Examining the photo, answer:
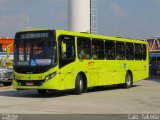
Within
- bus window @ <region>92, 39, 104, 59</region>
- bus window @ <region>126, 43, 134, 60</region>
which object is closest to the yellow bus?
bus window @ <region>92, 39, 104, 59</region>

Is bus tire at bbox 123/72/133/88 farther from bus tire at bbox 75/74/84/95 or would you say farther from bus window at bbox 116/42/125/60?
bus tire at bbox 75/74/84/95

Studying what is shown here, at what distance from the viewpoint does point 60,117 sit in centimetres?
1348

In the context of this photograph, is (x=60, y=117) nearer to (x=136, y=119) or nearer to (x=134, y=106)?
(x=136, y=119)

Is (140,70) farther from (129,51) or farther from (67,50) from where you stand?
(67,50)

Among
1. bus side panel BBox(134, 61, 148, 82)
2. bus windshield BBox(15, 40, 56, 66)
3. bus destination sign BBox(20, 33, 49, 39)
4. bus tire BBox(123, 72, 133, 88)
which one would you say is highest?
bus destination sign BBox(20, 33, 49, 39)

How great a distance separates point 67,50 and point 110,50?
474 cm

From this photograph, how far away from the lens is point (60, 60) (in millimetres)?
20531

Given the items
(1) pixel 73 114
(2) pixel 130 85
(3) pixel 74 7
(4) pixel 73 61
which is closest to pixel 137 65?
(2) pixel 130 85

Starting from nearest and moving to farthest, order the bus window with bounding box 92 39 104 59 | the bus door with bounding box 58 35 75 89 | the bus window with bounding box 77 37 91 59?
the bus door with bounding box 58 35 75 89 < the bus window with bounding box 77 37 91 59 < the bus window with bounding box 92 39 104 59

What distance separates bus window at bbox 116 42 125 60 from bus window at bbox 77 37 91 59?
344cm

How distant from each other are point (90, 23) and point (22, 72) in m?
20.2

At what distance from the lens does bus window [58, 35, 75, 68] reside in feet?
67.6

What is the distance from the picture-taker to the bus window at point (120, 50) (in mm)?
26202

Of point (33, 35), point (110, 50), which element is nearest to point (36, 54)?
point (33, 35)
